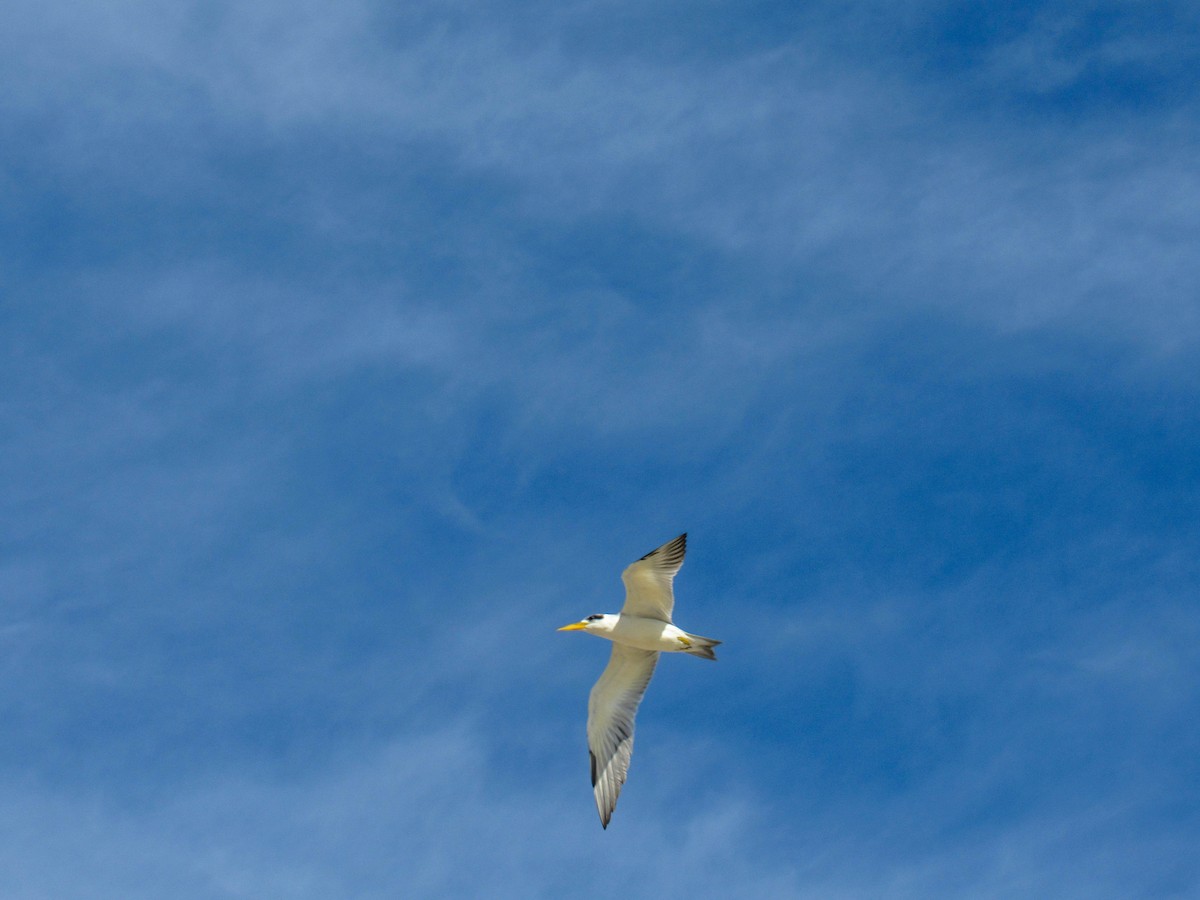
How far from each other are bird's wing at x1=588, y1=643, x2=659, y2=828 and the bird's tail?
205 centimetres

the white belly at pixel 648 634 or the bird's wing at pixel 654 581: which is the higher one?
the bird's wing at pixel 654 581

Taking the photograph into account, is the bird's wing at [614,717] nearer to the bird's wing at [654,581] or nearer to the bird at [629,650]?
the bird at [629,650]

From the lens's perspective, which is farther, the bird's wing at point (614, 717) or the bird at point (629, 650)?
the bird's wing at point (614, 717)

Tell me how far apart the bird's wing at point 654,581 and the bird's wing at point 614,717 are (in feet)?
5.98

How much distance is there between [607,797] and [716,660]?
203 inches

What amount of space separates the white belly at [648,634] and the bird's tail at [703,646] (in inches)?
7.6

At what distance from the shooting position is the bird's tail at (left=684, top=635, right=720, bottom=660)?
3350cm

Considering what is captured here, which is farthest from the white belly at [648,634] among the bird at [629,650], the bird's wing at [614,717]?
the bird's wing at [614,717]

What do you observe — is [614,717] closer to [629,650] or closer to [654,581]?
[629,650]

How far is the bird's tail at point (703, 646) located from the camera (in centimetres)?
3350

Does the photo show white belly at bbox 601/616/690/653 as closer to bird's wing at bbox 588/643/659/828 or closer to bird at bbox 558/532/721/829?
bird at bbox 558/532/721/829

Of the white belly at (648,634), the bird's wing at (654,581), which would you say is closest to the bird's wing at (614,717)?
the white belly at (648,634)

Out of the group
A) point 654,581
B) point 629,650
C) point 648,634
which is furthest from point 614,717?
point 654,581

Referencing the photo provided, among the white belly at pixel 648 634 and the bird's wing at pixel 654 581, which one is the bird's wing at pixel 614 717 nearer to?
the white belly at pixel 648 634
